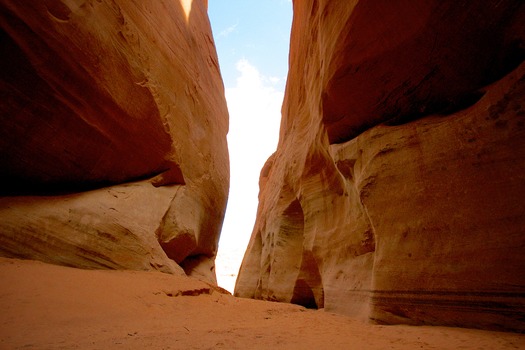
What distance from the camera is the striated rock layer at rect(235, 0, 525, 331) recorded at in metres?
2.82

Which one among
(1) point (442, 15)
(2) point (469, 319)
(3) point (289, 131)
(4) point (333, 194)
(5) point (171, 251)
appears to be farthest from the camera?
(3) point (289, 131)

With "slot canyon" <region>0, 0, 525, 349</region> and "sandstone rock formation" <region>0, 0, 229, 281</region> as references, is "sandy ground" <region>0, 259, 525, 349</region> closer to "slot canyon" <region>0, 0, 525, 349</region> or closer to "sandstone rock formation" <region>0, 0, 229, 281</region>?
"slot canyon" <region>0, 0, 525, 349</region>

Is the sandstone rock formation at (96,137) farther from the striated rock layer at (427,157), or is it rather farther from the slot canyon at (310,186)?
the striated rock layer at (427,157)

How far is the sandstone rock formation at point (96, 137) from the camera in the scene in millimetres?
4469

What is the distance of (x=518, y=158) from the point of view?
9.21 feet

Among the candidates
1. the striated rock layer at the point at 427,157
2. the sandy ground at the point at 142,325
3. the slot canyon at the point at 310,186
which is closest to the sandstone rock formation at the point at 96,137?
the slot canyon at the point at 310,186

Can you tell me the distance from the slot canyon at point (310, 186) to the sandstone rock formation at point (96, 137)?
29 millimetres

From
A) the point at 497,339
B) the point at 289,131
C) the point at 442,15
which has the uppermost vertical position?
the point at 289,131

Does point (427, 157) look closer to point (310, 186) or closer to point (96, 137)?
point (310, 186)

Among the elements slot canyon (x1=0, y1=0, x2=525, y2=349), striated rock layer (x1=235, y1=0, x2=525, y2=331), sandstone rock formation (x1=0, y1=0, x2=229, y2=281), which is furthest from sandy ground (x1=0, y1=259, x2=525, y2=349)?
sandstone rock formation (x1=0, y1=0, x2=229, y2=281)

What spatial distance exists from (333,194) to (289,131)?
4237mm

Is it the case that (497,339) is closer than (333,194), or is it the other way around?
(497,339)

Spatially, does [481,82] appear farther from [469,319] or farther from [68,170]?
[68,170]

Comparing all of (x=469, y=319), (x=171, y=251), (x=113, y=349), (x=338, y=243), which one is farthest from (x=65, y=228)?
(x=469, y=319)
